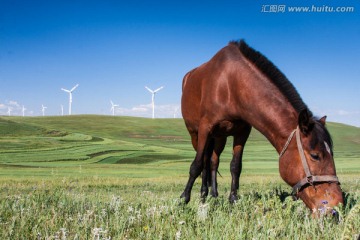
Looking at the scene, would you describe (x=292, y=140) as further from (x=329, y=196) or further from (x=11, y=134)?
(x=11, y=134)

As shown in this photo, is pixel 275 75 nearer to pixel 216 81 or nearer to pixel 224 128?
pixel 216 81

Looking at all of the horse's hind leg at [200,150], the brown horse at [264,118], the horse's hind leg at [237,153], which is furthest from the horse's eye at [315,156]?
the horse's hind leg at [237,153]

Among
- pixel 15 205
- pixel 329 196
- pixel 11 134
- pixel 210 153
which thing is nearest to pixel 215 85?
pixel 210 153

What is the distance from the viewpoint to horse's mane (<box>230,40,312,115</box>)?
6302 millimetres

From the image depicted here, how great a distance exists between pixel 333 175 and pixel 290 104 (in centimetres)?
141

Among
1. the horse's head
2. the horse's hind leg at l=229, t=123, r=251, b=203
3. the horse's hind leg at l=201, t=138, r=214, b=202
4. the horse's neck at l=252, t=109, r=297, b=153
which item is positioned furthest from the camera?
the horse's hind leg at l=201, t=138, r=214, b=202

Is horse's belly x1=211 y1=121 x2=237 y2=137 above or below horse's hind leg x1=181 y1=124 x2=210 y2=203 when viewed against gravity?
above

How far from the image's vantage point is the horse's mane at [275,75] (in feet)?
20.7

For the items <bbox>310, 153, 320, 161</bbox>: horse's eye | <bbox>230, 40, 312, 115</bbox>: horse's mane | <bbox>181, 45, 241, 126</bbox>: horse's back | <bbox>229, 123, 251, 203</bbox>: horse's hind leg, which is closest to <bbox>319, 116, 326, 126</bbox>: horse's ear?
<bbox>230, 40, 312, 115</bbox>: horse's mane

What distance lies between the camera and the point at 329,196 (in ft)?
17.6

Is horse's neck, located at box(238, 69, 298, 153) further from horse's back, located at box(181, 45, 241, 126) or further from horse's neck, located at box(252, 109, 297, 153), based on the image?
horse's back, located at box(181, 45, 241, 126)

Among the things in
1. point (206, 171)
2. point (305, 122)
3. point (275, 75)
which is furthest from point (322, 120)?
point (206, 171)

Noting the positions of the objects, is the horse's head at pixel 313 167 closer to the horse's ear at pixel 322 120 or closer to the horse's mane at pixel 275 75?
the horse's ear at pixel 322 120

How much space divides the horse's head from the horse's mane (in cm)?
47
